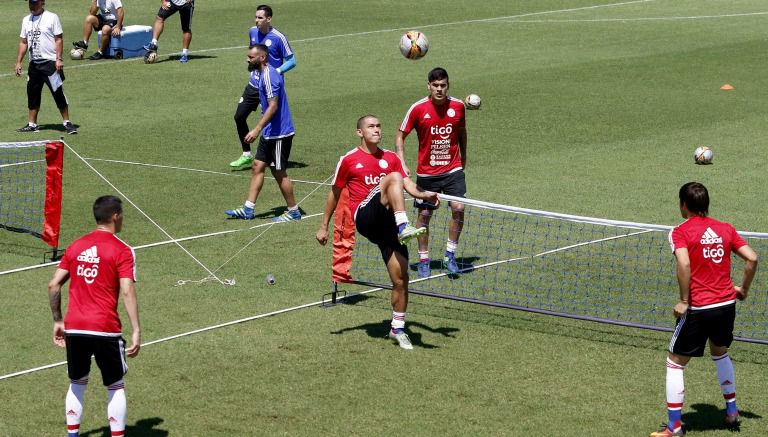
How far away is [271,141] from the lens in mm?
18016

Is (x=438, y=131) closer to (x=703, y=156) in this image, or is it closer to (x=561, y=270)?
(x=561, y=270)

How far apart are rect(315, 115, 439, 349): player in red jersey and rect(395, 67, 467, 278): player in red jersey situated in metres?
2.25

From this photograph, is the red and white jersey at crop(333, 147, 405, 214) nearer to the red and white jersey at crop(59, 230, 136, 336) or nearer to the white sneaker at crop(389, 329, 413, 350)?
the white sneaker at crop(389, 329, 413, 350)

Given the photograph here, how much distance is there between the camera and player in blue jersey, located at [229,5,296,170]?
2141 cm

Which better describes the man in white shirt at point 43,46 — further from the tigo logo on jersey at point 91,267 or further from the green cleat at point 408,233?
the tigo logo on jersey at point 91,267

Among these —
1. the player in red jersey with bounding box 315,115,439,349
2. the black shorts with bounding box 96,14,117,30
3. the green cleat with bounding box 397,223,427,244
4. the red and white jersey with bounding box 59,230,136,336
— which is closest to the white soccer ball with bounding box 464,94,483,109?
the player in red jersey with bounding box 315,115,439,349

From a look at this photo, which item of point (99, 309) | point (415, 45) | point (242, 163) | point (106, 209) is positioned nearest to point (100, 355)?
point (99, 309)

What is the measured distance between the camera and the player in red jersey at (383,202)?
40.9 ft

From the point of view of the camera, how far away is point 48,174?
15922mm

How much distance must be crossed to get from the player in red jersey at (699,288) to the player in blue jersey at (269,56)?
40.0 feet

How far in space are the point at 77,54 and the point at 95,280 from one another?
24.4 metres

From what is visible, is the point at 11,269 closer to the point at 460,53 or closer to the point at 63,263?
the point at 63,263

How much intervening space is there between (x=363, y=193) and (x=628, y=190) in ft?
26.2

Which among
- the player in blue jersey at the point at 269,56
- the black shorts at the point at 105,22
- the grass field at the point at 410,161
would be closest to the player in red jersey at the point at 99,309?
the grass field at the point at 410,161
